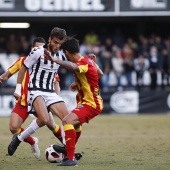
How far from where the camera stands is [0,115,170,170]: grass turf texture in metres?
9.44

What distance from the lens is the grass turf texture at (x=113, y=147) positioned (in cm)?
944

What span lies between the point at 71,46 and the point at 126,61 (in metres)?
14.0

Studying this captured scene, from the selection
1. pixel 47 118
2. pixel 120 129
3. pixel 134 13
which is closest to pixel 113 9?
pixel 134 13

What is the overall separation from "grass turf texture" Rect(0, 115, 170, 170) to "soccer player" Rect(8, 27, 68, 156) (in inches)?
21.5

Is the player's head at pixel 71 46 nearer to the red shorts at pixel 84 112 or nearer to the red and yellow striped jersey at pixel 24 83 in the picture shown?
the red shorts at pixel 84 112

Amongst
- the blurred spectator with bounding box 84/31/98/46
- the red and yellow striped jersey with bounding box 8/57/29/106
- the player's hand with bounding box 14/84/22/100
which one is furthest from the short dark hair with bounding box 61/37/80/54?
the blurred spectator with bounding box 84/31/98/46

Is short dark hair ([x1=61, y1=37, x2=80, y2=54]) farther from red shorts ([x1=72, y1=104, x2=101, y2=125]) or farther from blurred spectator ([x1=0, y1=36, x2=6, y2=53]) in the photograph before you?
blurred spectator ([x1=0, y1=36, x2=6, y2=53])

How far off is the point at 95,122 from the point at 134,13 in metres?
5.74

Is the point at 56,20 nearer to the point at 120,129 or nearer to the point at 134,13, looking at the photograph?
the point at 134,13

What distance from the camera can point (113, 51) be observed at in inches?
936

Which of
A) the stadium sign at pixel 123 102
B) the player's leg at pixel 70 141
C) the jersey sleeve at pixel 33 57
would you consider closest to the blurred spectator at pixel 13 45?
the stadium sign at pixel 123 102

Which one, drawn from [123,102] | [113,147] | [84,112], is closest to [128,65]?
[123,102]

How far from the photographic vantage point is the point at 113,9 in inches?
896

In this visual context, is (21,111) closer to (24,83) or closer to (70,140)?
(24,83)
